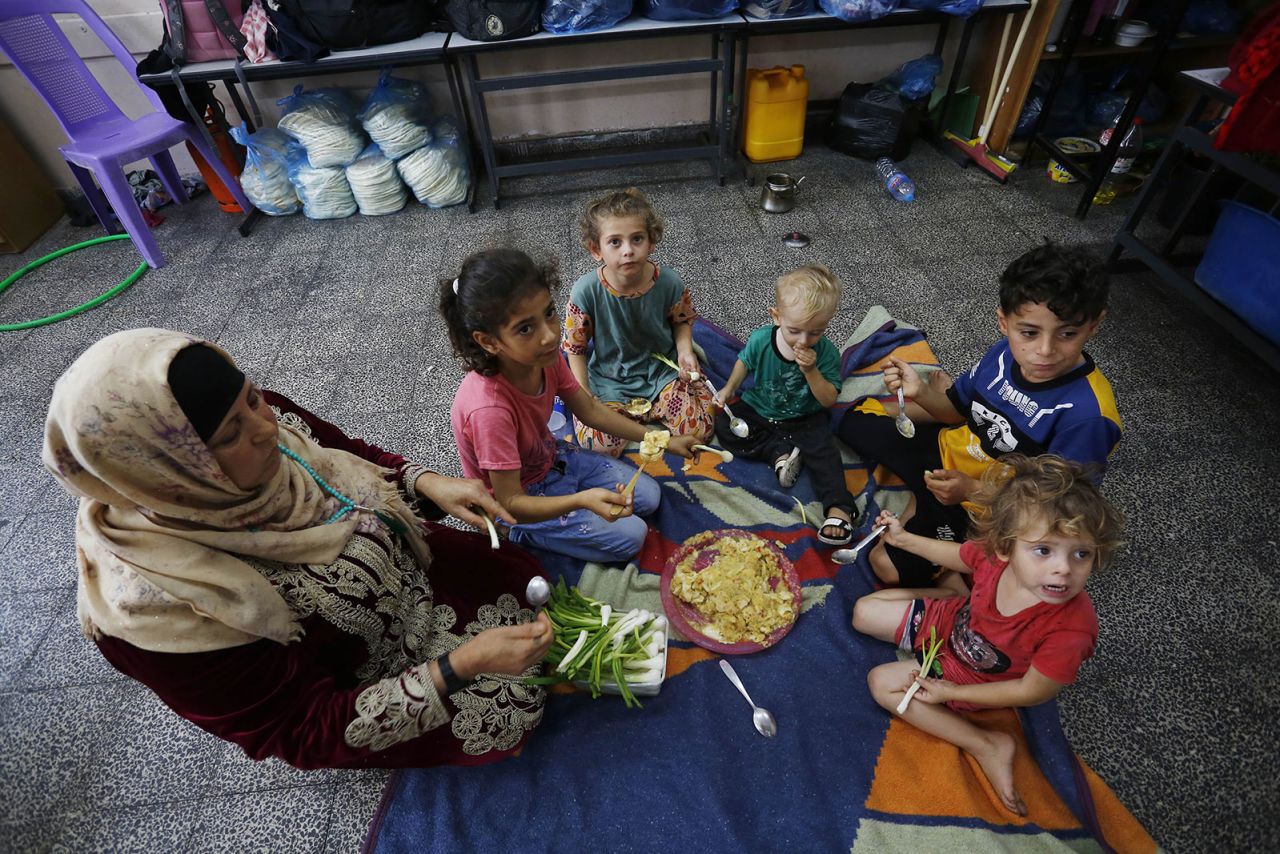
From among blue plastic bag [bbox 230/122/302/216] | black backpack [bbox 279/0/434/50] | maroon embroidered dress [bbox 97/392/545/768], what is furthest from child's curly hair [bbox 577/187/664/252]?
blue plastic bag [bbox 230/122/302/216]

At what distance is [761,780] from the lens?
1657 millimetres

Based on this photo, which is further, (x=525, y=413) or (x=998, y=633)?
(x=525, y=413)

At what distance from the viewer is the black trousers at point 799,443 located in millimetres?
2271

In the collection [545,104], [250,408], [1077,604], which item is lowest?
[545,104]

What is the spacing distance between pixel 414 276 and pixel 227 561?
286 cm

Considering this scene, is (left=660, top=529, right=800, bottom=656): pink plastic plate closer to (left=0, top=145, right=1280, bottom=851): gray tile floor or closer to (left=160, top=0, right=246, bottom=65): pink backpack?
(left=0, top=145, right=1280, bottom=851): gray tile floor

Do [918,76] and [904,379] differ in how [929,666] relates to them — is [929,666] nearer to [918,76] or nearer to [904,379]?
[904,379]

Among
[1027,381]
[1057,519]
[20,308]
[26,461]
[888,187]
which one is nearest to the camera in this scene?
[1057,519]

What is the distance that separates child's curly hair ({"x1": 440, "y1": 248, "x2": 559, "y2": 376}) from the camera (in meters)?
1.54

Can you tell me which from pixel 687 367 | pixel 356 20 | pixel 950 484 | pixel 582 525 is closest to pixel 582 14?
pixel 356 20

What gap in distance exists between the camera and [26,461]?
8.98 feet

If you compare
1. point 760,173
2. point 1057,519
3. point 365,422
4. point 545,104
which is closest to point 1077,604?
point 1057,519

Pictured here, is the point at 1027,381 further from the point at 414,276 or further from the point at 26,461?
the point at 26,461

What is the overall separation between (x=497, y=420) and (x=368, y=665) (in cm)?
67
